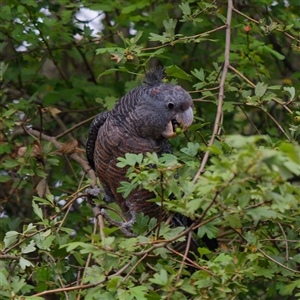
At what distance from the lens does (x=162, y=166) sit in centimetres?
227

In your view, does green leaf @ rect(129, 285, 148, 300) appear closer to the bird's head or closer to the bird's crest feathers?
the bird's head

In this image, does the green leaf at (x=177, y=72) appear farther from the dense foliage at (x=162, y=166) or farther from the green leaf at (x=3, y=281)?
the green leaf at (x=3, y=281)

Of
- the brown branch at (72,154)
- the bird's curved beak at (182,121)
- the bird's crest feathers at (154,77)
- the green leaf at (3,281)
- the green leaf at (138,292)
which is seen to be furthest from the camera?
the brown branch at (72,154)

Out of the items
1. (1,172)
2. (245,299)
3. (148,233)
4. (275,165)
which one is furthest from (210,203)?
(1,172)

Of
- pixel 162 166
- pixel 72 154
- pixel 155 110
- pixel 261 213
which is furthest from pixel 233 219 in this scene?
pixel 72 154

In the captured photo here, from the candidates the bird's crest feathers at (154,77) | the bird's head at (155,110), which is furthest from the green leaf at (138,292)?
the bird's crest feathers at (154,77)

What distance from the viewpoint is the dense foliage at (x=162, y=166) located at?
2164 millimetres

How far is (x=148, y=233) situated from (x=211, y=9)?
155cm

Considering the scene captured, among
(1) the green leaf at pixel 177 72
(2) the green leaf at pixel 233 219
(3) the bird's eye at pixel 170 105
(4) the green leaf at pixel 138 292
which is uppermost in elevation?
(2) the green leaf at pixel 233 219

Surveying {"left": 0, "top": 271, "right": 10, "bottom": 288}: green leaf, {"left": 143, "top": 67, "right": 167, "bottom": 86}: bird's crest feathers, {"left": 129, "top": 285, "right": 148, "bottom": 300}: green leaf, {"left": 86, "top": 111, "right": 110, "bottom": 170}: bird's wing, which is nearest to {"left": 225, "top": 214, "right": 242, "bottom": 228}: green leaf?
{"left": 129, "top": 285, "right": 148, "bottom": 300}: green leaf

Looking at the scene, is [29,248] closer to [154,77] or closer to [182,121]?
[182,121]

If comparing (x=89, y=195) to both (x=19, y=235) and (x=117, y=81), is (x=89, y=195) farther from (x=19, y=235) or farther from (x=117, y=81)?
(x=117, y=81)

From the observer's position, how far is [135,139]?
331 cm

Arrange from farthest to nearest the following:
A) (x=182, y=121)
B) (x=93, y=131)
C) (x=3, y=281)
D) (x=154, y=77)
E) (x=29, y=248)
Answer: (x=93, y=131) → (x=154, y=77) → (x=182, y=121) → (x=29, y=248) → (x=3, y=281)
